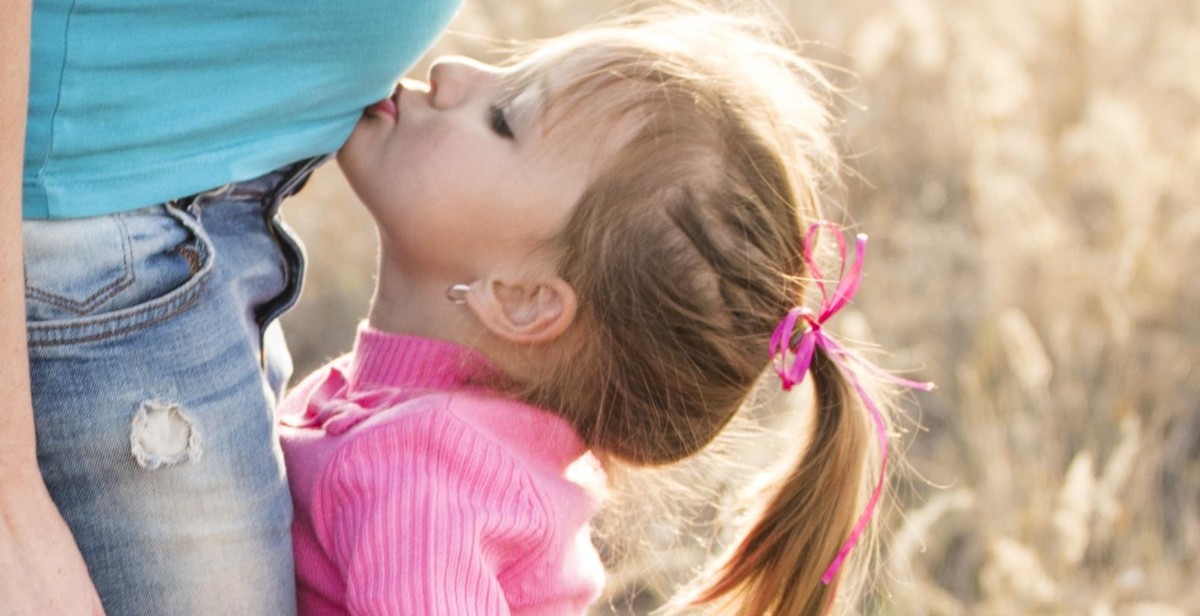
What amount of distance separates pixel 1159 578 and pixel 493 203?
1.88 metres

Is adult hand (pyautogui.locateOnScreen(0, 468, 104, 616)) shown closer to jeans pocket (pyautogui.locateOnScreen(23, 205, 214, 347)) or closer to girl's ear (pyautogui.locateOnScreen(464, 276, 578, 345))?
jeans pocket (pyautogui.locateOnScreen(23, 205, 214, 347))

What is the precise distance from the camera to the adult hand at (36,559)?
4.00 feet

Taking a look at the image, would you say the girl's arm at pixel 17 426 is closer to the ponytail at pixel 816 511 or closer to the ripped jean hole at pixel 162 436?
the ripped jean hole at pixel 162 436

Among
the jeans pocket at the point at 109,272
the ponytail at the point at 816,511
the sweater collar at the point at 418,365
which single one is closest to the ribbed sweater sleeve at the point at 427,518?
the sweater collar at the point at 418,365

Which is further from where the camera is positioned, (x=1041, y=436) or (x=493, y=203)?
(x=1041, y=436)

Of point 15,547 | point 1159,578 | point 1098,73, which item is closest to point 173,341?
point 15,547

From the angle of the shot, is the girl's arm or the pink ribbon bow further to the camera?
the pink ribbon bow

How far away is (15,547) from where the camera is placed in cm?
123

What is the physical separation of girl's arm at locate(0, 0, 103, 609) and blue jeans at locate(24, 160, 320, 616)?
99 millimetres

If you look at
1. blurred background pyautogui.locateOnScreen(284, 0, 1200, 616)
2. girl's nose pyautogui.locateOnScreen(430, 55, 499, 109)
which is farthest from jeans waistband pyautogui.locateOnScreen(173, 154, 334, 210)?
blurred background pyautogui.locateOnScreen(284, 0, 1200, 616)

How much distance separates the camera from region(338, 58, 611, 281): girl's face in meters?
1.75

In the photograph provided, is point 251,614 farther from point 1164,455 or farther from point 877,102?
point 877,102

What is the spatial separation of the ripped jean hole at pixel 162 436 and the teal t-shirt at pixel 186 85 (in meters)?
0.20

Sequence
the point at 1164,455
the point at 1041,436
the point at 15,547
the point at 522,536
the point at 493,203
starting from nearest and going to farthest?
1. the point at 15,547
2. the point at 522,536
3. the point at 493,203
4. the point at 1041,436
5. the point at 1164,455
